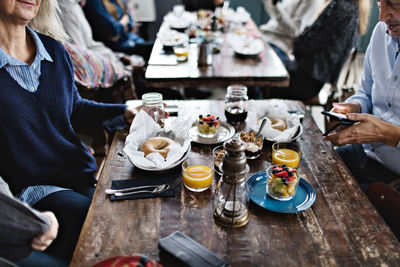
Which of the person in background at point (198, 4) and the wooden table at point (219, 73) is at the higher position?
the wooden table at point (219, 73)

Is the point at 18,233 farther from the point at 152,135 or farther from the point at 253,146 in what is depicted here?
the point at 253,146

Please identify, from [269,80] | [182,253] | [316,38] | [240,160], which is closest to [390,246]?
[240,160]

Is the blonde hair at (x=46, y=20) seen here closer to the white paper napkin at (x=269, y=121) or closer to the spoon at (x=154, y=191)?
the spoon at (x=154, y=191)

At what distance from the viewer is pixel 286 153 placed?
1.34m

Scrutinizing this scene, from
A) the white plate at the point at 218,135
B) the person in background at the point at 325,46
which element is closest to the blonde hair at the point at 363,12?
the person in background at the point at 325,46

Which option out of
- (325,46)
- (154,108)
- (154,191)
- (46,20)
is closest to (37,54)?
(46,20)

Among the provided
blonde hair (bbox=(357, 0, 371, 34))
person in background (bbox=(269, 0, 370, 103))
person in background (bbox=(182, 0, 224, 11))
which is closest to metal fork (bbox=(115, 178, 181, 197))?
person in background (bbox=(269, 0, 370, 103))

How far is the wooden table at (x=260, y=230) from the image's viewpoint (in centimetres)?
95

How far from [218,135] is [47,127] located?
2.46 ft

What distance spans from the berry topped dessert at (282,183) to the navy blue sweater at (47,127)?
2.72 ft

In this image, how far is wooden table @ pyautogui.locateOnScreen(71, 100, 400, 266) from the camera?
3.10 ft

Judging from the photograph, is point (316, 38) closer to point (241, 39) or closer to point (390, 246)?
point (241, 39)

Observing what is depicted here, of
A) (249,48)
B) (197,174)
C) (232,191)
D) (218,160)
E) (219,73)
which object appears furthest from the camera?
(249,48)

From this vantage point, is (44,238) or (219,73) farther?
(219,73)
